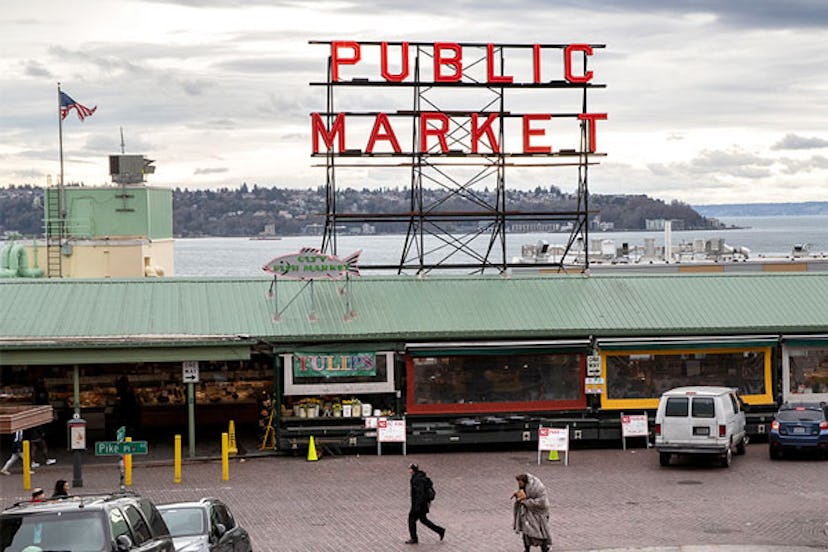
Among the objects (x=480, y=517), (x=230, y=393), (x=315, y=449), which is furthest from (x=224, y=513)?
(x=230, y=393)

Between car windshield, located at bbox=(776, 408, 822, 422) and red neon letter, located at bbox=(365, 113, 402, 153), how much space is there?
13859 mm

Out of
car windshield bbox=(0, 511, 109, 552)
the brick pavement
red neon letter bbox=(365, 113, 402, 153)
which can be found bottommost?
the brick pavement

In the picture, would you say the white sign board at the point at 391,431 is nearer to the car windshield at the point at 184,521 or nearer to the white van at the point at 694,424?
the white van at the point at 694,424

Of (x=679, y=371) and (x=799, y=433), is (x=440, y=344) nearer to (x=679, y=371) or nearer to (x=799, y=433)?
(x=679, y=371)

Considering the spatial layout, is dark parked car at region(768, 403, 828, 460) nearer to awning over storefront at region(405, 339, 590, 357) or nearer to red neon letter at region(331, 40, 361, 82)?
awning over storefront at region(405, 339, 590, 357)

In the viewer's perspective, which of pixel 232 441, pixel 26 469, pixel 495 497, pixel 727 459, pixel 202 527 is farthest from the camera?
pixel 232 441

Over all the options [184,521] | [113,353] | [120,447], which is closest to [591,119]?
[113,353]

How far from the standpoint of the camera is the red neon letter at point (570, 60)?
41.8 m

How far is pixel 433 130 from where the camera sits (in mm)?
40812

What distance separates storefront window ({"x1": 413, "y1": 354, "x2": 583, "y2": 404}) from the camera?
35.3 metres

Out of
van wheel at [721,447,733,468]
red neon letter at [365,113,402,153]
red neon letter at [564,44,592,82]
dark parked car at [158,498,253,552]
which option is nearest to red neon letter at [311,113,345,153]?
red neon letter at [365,113,402,153]

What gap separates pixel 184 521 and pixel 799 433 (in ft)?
57.3

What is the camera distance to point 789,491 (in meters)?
28.6

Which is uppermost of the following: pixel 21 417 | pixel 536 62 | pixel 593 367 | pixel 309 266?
pixel 536 62
